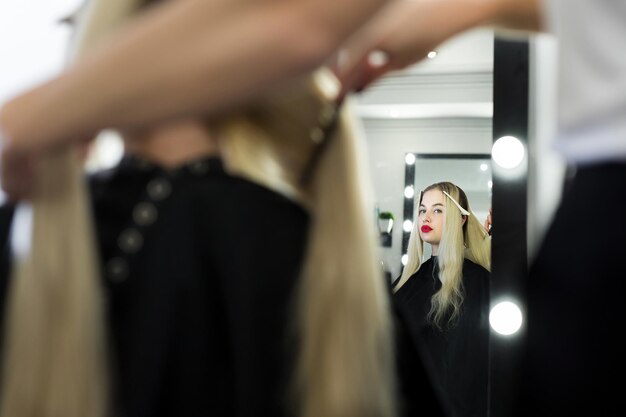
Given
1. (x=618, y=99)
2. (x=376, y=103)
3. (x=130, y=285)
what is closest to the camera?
(x=618, y=99)

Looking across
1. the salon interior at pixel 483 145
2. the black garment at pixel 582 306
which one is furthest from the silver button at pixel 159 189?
the salon interior at pixel 483 145

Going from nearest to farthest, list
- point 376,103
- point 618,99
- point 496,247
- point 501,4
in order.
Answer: point 618,99, point 501,4, point 496,247, point 376,103

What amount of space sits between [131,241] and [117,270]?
23mm

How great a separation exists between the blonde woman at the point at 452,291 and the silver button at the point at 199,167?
755 millimetres

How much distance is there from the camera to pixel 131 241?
47cm

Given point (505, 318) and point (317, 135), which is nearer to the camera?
point (317, 135)

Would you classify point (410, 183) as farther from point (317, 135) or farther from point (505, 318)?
point (317, 135)

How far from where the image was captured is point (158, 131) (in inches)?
20.0

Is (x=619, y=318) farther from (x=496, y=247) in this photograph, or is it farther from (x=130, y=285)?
(x=496, y=247)

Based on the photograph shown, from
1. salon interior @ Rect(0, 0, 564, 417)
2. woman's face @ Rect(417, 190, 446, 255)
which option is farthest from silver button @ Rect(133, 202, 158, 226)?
woman's face @ Rect(417, 190, 446, 255)

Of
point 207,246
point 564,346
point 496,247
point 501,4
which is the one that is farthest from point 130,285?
point 496,247

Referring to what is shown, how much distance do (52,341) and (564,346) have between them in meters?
0.34

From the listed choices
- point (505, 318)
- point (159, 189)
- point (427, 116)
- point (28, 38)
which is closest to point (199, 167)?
point (159, 189)

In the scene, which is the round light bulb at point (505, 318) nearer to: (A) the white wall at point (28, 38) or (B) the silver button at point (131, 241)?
(B) the silver button at point (131, 241)
